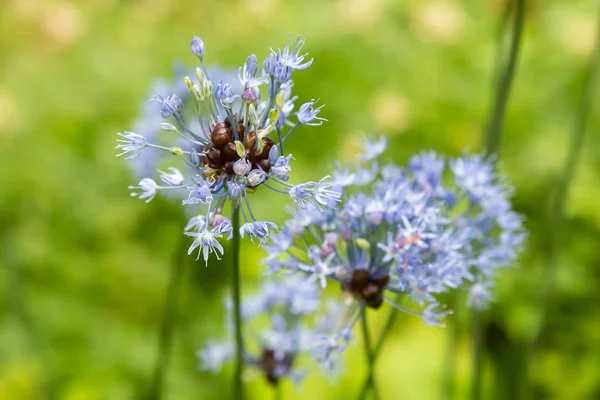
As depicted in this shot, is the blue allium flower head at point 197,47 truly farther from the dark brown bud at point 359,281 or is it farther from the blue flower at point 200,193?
the dark brown bud at point 359,281

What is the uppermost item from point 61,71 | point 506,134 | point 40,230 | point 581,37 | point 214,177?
Result: point 61,71

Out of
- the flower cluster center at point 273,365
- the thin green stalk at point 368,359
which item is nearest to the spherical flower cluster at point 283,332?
the flower cluster center at point 273,365

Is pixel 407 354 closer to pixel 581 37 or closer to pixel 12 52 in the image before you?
pixel 581 37

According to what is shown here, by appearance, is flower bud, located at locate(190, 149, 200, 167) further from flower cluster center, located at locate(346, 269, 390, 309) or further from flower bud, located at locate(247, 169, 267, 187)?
flower cluster center, located at locate(346, 269, 390, 309)

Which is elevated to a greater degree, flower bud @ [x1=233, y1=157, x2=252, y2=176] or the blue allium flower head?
→ the blue allium flower head

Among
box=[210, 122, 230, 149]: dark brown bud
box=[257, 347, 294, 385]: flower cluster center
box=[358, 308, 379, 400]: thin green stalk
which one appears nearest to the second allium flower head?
box=[210, 122, 230, 149]: dark brown bud

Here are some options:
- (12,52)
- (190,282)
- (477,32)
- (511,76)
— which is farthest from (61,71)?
(511,76)

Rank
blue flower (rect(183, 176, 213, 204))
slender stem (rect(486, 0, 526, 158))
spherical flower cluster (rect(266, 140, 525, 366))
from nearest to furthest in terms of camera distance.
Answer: blue flower (rect(183, 176, 213, 204)) → spherical flower cluster (rect(266, 140, 525, 366)) → slender stem (rect(486, 0, 526, 158))
